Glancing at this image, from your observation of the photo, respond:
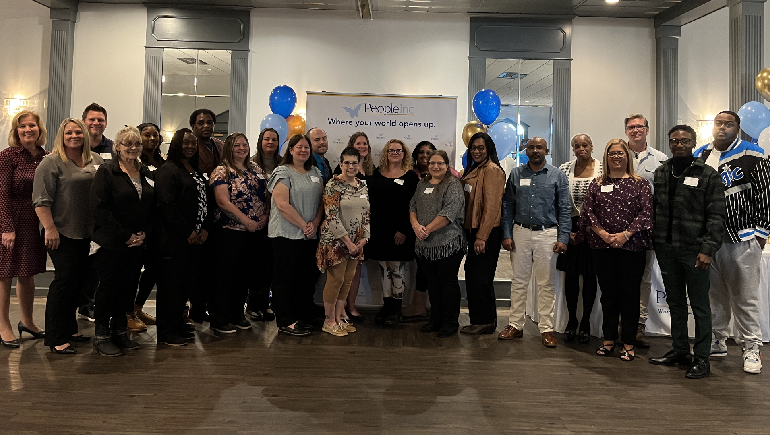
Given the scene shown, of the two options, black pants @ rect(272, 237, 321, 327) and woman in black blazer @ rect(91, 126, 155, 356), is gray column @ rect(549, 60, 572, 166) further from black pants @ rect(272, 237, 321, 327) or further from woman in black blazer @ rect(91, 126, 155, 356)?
woman in black blazer @ rect(91, 126, 155, 356)

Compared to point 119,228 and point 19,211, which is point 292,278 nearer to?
point 119,228

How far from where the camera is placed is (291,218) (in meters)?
3.72

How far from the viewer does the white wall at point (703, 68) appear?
8.12m

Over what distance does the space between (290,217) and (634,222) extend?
2384 mm

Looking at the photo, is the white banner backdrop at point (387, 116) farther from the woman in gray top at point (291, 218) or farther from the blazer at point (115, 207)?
the blazer at point (115, 207)

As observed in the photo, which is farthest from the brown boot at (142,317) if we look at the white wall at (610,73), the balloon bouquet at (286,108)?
the white wall at (610,73)

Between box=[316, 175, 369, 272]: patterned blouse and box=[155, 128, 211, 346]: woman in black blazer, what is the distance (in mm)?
870

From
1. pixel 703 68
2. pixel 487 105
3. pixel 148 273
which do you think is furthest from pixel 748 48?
pixel 148 273

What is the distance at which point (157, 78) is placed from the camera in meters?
7.89

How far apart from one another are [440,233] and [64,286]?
260cm

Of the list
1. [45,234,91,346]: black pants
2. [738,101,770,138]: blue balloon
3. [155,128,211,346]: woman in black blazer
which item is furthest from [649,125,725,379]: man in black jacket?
[45,234,91,346]: black pants

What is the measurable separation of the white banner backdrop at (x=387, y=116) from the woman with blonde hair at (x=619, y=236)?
1.86 metres

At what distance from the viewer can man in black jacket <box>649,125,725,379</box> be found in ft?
10.3

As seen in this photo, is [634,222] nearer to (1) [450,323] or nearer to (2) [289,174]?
(1) [450,323]
